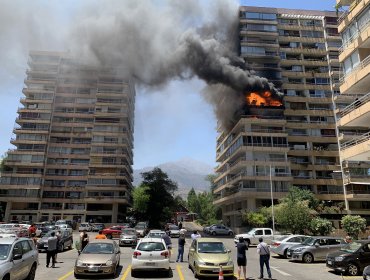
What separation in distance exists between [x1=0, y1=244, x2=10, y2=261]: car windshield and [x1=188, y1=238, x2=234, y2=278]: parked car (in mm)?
7200

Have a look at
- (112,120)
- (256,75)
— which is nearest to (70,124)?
(112,120)

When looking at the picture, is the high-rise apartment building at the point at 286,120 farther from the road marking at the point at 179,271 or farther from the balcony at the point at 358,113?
the road marking at the point at 179,271

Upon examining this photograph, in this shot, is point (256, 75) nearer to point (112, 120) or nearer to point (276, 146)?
point (276, 146)

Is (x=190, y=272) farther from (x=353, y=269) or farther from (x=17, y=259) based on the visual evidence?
(x=353, y=269)

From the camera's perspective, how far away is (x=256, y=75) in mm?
63094

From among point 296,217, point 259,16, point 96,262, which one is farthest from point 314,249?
point 259,16

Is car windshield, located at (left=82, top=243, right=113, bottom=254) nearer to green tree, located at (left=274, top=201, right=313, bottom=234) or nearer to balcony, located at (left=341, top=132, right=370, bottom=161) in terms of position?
balcony, located at (left=341, top=132, right=370, bottom=161)

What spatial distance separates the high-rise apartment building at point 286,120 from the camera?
185 ft

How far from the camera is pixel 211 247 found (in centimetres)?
1504

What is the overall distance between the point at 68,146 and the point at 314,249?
6938 centimetres

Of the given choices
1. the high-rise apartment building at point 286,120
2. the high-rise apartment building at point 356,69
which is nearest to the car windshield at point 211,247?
the high-rise apartment building at point 356,69

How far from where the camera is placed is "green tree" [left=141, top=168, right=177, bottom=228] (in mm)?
66250

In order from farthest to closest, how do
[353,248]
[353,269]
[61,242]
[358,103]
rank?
[61,242], [358,103], [353,248], [353,269]

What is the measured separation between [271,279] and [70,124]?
74.7 m
